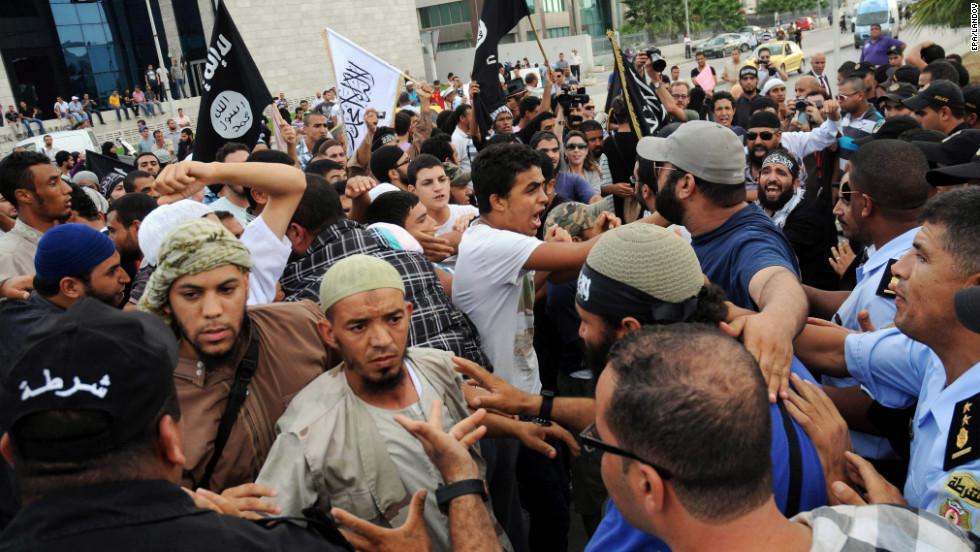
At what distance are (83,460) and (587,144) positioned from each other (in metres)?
6.44

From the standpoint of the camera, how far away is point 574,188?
6.61m

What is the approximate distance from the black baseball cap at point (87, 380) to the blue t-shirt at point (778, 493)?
1.13 m

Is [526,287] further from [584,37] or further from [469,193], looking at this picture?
[584,37]

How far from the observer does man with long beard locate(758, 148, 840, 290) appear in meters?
5.01

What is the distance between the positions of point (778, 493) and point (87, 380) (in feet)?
5.40

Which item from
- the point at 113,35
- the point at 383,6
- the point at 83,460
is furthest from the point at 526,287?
the point at 113,35

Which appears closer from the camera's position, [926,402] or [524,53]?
[926,402]

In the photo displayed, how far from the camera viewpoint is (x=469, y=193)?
21.1 ft

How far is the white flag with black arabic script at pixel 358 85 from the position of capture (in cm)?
767

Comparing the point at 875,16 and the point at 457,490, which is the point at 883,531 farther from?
the point at 875,16

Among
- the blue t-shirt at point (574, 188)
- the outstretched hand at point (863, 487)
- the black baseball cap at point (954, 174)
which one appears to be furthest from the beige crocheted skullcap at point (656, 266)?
the blue t-shirt at point (574, 188)

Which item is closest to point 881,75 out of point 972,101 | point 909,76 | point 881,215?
point 909,76

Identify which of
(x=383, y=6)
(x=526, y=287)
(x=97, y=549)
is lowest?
(x=526, y=287)

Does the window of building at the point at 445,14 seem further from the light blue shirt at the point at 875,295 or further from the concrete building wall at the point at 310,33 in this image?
the light blue shirt at the point at 875,295
